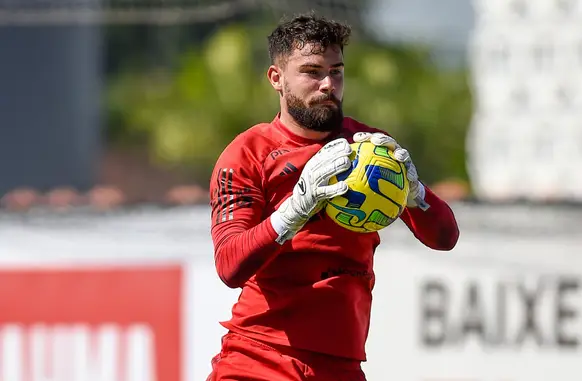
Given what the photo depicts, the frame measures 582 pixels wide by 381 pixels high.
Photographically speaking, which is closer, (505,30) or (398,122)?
(505,30)

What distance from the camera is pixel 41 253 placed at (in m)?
8.63

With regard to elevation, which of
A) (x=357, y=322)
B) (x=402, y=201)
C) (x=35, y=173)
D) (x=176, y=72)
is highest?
(x=176, y=72)

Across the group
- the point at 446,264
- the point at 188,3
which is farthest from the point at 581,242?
the point at 188,3

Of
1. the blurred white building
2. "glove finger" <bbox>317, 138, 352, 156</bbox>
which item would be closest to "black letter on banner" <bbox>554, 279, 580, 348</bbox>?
"glove finger" <bbox>317, 138, 352, 156</bbox>

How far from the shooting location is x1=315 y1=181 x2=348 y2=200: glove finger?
14.4 feet

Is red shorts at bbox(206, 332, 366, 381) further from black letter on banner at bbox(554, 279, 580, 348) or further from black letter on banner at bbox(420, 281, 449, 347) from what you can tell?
black letter on banner at bbox(554, 279, 580, 348)

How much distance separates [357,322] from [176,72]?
39857 millimetres

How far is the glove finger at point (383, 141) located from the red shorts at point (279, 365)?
86 cm

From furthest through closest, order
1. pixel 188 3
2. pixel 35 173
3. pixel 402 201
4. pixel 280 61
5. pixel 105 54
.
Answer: pixel 105 54
pixel 188 3
pixel 35 173
pixel 280 61
pixel 402 201

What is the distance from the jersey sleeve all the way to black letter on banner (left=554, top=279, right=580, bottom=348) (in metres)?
3.95

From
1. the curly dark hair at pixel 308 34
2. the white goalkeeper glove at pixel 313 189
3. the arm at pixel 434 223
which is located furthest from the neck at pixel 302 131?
the arm at pixel 434 223

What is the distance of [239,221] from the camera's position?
4711 millimetres

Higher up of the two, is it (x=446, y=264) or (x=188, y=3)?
(x=188, y=3)

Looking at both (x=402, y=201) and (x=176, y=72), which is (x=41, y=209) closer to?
(x=402, y=201)
